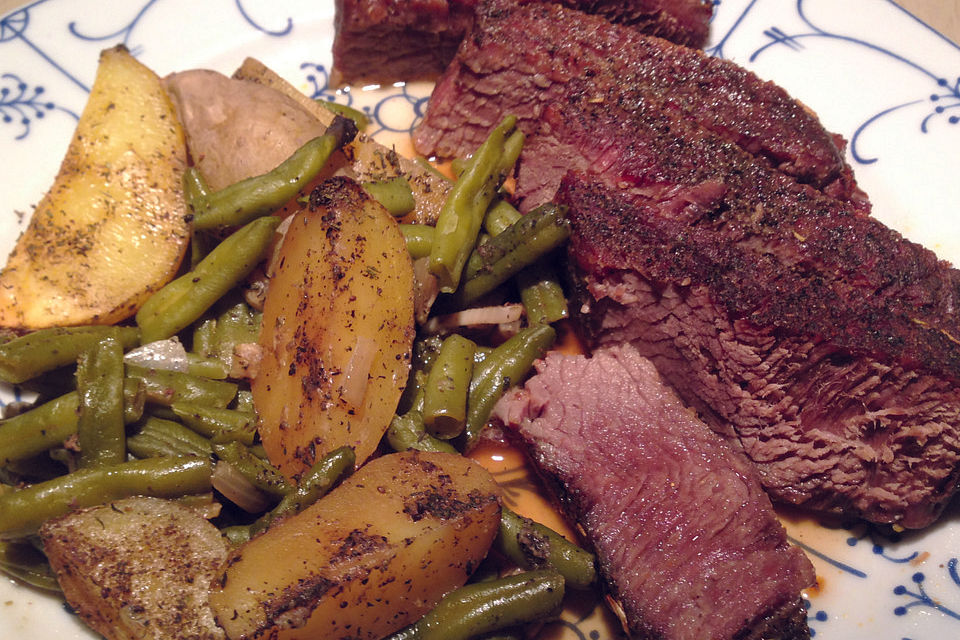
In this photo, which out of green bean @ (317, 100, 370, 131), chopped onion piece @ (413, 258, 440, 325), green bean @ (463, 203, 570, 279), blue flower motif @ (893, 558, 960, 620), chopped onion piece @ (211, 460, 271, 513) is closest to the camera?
chopped onion piece @ (211, 460, 271, 513)

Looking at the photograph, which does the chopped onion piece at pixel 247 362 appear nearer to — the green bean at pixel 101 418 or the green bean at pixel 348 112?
the green bean at pixel 101 418

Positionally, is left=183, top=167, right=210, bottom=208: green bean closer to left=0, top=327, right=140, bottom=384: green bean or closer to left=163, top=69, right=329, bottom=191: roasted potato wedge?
left=163, top=69, right=329, bottom=191: roasted potato wedge

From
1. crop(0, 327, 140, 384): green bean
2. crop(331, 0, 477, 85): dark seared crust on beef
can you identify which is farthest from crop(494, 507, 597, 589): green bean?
crop(331, 0, 477, 85): dark seared crust on beef

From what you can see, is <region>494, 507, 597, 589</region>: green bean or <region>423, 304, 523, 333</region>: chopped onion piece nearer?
<region>494, 507, 597, 589</region>: green bean

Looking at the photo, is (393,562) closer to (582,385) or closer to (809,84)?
(582,385)

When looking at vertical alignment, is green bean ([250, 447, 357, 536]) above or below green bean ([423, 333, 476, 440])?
below

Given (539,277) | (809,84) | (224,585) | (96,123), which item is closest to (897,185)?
(809,84)
